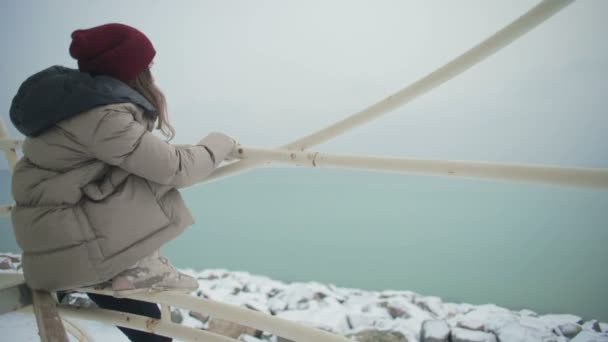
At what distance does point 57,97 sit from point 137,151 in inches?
5.6

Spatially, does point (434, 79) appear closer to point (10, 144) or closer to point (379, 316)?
point (10, 144)

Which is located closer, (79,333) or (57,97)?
(57,97)

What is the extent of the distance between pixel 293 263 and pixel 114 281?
4.16 metres

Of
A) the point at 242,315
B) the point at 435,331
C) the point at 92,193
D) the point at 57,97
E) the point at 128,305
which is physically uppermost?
the point at 57,97

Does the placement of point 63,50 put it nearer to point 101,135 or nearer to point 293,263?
point 293,263

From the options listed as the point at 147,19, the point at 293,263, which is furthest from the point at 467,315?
the point at 147,19

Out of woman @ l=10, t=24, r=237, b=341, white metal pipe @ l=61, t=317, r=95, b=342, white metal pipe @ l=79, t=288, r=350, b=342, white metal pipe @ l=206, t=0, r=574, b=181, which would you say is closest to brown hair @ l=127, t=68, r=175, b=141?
woman @ l=10, t=24, r=237, b=341

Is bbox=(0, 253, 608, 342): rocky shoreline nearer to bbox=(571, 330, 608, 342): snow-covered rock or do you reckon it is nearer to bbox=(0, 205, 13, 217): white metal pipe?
bbox=(571, 330, 608, 342): snow-covered rock

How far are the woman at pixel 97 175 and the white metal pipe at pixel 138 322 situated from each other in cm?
8

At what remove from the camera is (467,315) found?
8.84 feet

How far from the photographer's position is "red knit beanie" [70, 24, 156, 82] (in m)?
0.52

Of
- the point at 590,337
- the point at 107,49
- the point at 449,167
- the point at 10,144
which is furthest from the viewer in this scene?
the point at 590,337

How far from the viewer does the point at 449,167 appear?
42 centimetres

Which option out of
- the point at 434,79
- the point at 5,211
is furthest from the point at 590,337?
the point at 5,211
